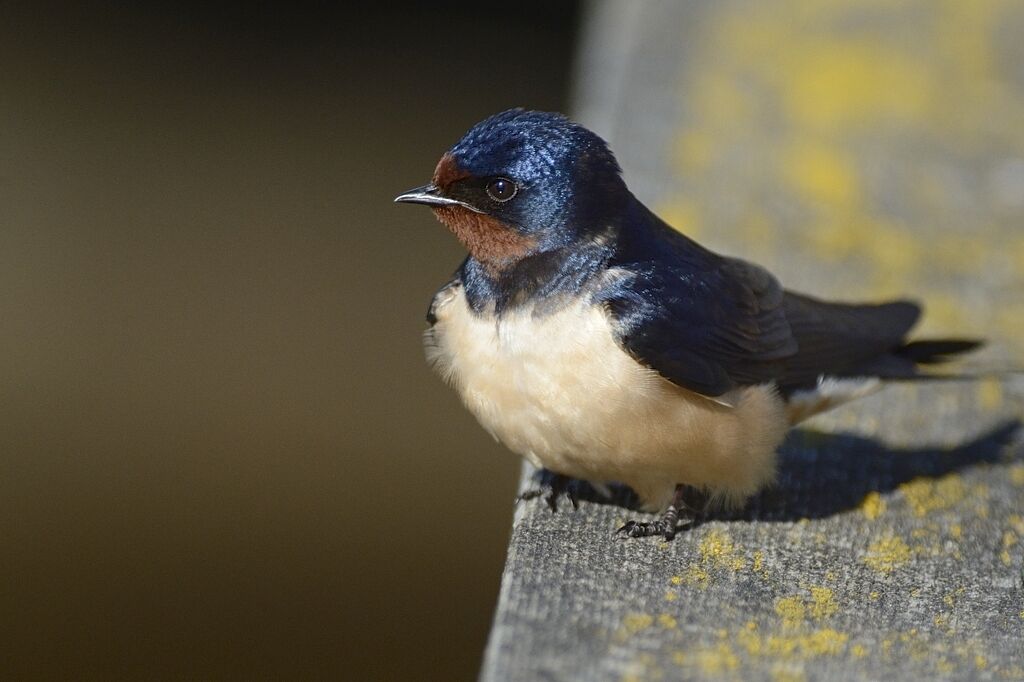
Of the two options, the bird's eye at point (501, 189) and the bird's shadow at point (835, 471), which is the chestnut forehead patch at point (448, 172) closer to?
the bird's eye at point (501, 189)

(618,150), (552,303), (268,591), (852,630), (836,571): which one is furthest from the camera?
(268,591)

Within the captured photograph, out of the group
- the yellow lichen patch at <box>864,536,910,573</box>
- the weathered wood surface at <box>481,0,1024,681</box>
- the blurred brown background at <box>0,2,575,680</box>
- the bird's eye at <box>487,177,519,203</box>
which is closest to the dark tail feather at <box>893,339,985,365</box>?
the weathered wood surface at <box>481,0,1024,681</box>

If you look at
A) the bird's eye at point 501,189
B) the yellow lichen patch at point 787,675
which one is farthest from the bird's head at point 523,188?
the yellow lichen patch at point 787,675

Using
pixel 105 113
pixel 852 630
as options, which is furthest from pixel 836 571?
pixel 105 113

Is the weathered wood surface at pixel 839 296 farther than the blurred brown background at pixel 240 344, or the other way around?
the blurred brown background at pixel 240 344

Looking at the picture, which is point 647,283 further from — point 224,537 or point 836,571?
point 224,537
